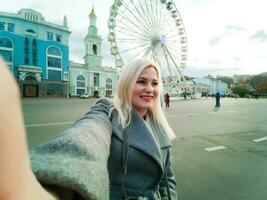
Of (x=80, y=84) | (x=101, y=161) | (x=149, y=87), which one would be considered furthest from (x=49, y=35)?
(x=101, y=161)

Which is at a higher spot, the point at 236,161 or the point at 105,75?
the point at 105,75

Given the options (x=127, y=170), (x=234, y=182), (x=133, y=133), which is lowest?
(x=234, y=182)

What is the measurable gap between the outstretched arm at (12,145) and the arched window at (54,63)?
57.0 meters

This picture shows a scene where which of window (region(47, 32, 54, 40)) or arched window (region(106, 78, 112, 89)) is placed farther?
arched window (region(106, 78, 112, 89))

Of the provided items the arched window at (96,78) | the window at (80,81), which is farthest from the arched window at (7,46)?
the arched window at (96,78)

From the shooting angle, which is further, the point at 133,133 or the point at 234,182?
the point at 234,182

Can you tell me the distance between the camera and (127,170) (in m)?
1.50

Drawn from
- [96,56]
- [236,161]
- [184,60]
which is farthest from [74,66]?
[236,161]

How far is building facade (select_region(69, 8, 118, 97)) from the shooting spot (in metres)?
68.1

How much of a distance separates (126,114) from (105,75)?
252ft

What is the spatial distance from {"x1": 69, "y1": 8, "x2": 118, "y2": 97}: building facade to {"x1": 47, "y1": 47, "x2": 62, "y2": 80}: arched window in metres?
13.4

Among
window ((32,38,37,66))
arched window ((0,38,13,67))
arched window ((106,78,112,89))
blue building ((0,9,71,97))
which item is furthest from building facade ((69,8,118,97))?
arched window ((0,38,13,67))

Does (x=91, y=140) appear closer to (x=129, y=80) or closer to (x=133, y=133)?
(x=133, y=133)

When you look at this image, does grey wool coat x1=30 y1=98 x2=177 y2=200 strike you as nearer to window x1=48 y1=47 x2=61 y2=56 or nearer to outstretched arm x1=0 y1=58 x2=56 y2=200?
outstretched arm x1=0 y1=58 x2=56 y2=200
